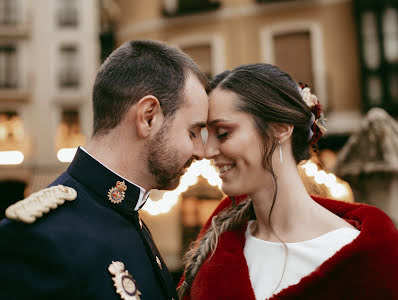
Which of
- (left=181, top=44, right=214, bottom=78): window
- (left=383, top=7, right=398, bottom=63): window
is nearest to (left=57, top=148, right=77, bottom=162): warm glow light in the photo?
(left=181, top=44, right=214, bottom=78): window

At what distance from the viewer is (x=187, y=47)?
1156cm

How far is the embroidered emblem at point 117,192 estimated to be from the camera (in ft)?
5.81

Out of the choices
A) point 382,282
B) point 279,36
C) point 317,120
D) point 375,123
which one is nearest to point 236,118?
point 317,120

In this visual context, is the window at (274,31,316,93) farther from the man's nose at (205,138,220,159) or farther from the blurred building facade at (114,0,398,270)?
the man's nose at (205,138,220,159)

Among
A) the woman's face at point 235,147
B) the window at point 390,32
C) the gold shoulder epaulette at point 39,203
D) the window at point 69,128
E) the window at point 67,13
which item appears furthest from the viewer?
the window at point 67,13

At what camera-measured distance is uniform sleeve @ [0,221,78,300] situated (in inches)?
52.1

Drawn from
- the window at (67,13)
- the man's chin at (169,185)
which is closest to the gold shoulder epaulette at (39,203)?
the man's chin at (169,185)

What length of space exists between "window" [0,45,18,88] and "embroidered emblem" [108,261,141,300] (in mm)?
15584

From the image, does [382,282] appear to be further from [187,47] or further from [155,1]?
[155,1]

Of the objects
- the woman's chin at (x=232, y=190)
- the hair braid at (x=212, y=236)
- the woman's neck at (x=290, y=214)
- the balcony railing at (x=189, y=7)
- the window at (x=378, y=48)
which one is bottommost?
the hair braid at (x=212, y=236)

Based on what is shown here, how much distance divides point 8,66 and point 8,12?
199cm

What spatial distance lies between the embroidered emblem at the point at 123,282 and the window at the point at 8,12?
16310 millimetres

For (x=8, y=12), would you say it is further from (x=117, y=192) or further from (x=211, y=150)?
(x=117, y=192)

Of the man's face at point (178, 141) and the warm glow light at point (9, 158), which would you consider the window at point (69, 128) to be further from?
the man's face at point (178, 141)
